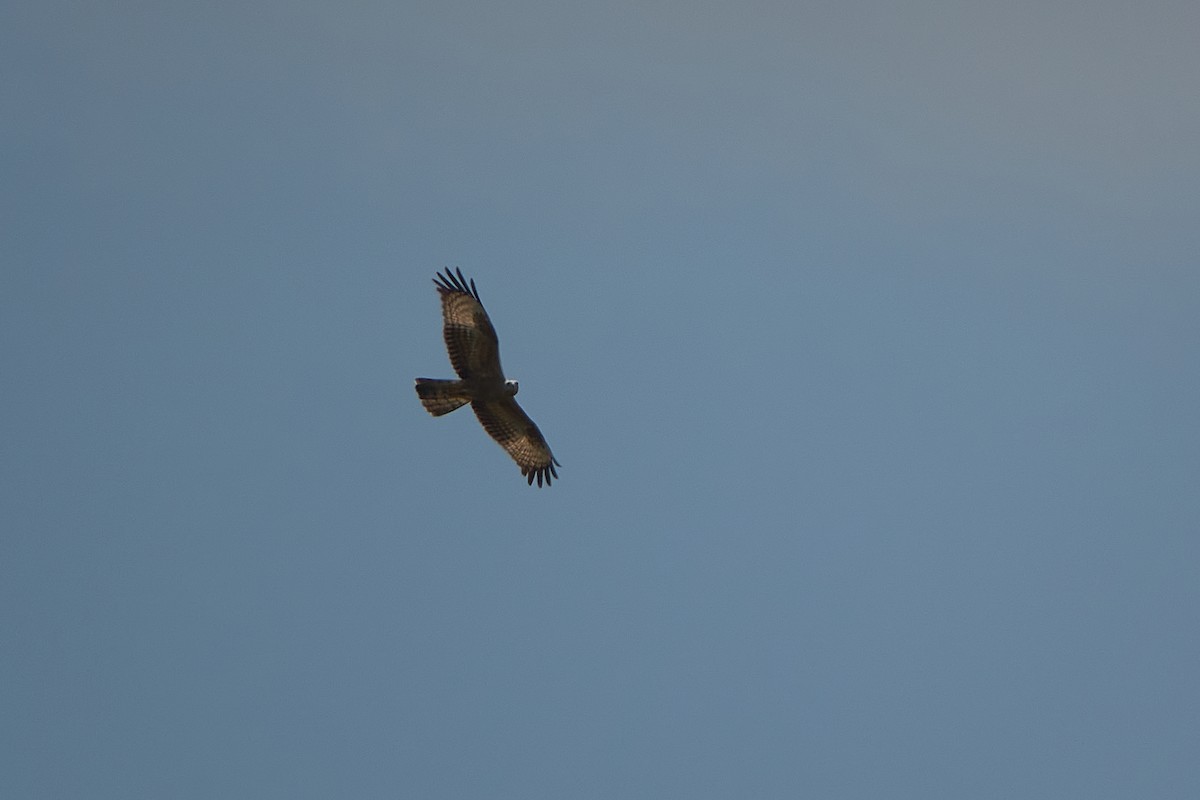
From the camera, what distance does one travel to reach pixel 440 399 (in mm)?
24672

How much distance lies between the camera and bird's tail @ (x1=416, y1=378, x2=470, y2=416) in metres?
24.5

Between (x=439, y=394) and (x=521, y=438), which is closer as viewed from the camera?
(x=439, y=394)

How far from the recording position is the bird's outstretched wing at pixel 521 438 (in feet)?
82.7

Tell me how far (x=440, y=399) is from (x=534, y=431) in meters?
1.43

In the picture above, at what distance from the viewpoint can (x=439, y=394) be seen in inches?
970

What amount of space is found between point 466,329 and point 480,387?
0.85 meters

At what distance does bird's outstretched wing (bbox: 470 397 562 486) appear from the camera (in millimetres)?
25219

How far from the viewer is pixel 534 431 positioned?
25375 millimetres

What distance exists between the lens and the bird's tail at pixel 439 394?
24.5 metres

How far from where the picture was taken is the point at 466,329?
2422 centimetres

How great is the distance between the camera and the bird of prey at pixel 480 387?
24.2 meters

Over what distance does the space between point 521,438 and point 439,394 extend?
146 cm

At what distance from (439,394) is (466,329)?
987 mm

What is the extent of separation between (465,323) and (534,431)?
1.97 meters
